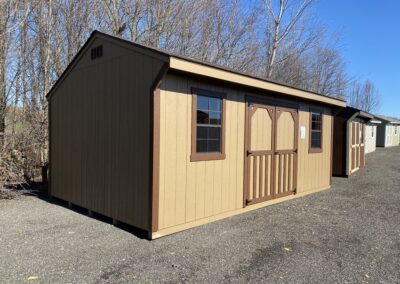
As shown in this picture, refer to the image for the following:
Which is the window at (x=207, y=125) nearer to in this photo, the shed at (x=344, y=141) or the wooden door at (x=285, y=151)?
the wooden door at (x=285, y=151)

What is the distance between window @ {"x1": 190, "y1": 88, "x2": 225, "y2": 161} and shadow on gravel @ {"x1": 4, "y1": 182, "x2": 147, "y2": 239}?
1390 millimetres

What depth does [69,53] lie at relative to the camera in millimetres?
10844

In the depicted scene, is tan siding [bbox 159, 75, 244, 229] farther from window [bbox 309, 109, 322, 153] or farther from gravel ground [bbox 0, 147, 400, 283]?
window [bbox 309, 109, 322, 153]

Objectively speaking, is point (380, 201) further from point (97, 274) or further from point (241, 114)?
point (97, 274)

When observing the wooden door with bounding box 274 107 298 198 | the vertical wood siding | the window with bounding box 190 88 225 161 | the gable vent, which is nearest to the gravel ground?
the vertical wood siding

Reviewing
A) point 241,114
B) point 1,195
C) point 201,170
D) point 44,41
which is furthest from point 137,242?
point 44,41

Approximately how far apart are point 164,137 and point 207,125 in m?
0.88

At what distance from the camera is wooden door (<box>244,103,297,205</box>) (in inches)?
237

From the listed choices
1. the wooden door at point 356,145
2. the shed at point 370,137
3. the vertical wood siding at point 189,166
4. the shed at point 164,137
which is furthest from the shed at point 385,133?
the vertical wood siding at point 189,166

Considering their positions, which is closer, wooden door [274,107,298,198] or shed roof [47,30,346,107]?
shed roof [47,30,346,107]

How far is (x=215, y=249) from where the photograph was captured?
401cm

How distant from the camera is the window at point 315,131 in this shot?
26.2 ft

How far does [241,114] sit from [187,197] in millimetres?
1848

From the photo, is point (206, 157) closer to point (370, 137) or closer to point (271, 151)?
point (271, 151)
